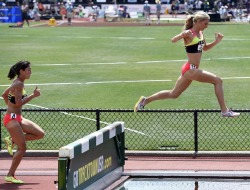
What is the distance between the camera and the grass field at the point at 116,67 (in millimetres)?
23547

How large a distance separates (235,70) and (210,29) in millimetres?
25156

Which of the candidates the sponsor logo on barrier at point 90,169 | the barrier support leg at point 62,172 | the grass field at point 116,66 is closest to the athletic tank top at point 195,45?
the sponsor logo on barrier at point 90,169

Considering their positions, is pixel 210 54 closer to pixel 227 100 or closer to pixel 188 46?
pixel 227 100

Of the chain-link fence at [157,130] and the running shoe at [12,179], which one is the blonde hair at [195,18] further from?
the running shoe at [12,179]

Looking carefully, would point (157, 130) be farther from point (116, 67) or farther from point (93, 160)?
point (116, 67)

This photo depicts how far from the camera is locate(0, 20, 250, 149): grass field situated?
77.3 ft

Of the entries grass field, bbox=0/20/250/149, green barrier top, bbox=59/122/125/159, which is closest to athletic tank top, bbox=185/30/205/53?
green barrier top, bbox=59/122/125/159

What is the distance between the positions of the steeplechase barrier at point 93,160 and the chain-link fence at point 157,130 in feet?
7.67

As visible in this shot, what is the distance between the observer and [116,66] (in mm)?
32406

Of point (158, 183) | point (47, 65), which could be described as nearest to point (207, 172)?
point (158, 183)

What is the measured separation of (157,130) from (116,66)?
13740 millimetres

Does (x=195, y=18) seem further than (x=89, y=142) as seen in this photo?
Yes

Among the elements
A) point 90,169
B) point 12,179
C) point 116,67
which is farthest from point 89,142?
point 116,67

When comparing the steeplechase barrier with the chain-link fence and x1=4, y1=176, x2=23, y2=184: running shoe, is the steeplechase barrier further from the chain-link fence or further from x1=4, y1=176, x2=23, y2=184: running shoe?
the chain-link fence
